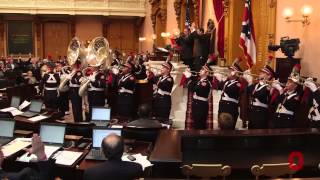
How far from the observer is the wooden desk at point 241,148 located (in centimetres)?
524

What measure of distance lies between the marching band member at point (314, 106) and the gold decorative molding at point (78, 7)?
20659mm

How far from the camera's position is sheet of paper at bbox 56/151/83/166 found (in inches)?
196

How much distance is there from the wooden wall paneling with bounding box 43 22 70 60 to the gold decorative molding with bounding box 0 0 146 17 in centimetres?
172

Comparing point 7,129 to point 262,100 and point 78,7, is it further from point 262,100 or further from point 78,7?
point 78,7

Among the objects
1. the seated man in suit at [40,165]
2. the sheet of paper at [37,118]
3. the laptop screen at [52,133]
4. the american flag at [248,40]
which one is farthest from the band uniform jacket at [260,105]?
the seated man in suit at [40,165]

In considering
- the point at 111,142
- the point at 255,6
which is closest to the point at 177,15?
the point at 255,6

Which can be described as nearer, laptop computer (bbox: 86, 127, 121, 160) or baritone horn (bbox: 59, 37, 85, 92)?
laptop computer (bbox: 86, 127, 121, 160)

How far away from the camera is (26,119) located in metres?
7.55

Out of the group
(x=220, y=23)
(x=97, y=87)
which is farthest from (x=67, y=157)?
(x=220, y=23)

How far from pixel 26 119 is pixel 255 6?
22.9 feet

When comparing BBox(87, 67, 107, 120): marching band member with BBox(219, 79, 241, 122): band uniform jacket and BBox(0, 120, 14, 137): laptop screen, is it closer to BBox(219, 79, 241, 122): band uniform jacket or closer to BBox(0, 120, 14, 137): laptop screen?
BBox(219, 79, 241, 122): band uniform jacket

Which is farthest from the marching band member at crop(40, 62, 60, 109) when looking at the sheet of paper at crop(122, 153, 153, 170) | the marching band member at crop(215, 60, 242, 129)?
the sheet of paper at crop(122, 153, 153, 170)

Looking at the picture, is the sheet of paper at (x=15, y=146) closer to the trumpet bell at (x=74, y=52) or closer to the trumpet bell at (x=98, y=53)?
the trumpet bell at (x=98, y=53)

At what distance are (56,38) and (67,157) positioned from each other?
2355 cm
